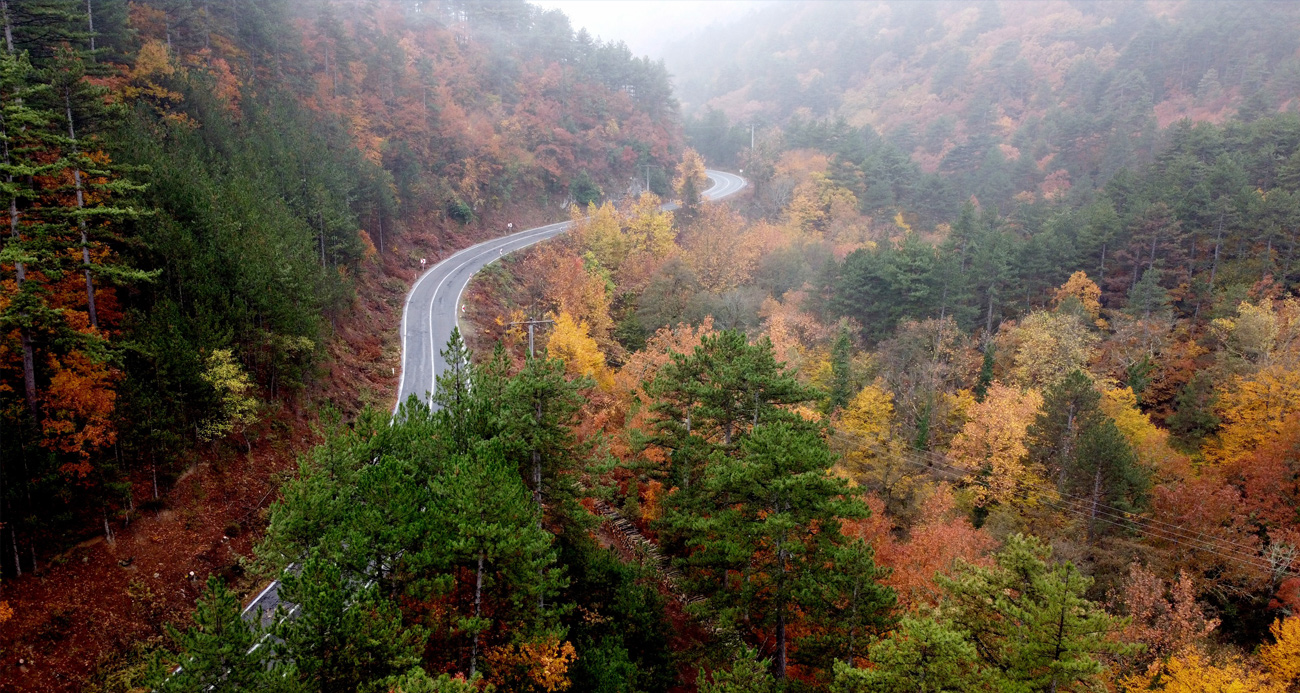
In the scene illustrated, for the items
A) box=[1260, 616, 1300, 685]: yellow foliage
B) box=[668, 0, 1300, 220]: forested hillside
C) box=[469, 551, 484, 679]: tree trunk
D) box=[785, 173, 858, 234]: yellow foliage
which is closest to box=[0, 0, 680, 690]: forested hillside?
box=[469, 551, 484, 679]: tree trunk

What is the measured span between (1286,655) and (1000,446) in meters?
16.4

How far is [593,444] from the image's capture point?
23.6m

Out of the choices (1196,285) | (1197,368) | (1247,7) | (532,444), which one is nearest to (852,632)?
(532,444)

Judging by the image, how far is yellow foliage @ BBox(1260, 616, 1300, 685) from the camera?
25.1m

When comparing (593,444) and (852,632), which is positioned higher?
(593,444)

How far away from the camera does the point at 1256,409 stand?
38969 millimetres

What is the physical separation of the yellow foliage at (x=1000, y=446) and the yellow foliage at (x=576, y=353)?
23428 mm

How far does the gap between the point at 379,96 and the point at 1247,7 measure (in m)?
120

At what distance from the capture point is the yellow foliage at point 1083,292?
54.7 meters

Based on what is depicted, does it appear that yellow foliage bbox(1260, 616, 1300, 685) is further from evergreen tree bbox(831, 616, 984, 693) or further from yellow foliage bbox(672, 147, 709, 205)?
yellow foliage bbox(672, 147, 709, 205)

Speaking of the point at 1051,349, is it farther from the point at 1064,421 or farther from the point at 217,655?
the point at 217,655

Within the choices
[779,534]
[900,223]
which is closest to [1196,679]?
[779,534]

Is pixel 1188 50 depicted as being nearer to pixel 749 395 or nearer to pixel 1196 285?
pixel 1196 285

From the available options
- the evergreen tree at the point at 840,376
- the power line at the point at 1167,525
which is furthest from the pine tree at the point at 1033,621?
the evergreen tree at the point at 840,376
